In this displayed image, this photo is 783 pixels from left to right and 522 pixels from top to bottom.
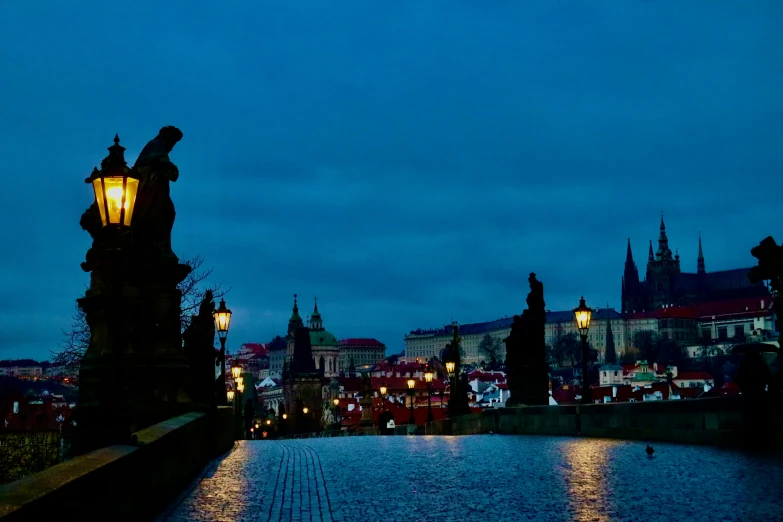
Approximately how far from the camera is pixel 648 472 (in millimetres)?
12141

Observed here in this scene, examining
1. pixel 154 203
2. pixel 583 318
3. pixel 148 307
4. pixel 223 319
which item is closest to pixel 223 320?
pixel 223 319

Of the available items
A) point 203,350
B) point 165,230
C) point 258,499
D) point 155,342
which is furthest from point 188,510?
point 203,350

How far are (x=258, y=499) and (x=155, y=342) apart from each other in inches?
164

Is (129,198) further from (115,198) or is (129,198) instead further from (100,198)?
(100,198)

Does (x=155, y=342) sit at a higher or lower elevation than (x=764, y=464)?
higher

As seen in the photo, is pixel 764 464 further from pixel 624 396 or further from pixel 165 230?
pixel 624 396

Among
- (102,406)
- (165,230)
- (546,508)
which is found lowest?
(546,508)

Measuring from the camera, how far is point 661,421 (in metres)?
18.9

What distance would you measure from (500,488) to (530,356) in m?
17.5

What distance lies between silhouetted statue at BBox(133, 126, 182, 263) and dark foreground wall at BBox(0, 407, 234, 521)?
2779 mm

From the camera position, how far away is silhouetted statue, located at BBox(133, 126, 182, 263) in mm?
14023

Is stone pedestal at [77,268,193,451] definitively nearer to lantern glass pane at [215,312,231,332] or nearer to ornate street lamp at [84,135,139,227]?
ornate street lamp at [84,135,139,227]

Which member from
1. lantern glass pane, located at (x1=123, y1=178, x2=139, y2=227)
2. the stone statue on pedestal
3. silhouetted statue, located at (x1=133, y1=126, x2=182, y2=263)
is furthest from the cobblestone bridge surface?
silhouetted statue, located at (x1=133, y1=126, x2=182, y2=263)

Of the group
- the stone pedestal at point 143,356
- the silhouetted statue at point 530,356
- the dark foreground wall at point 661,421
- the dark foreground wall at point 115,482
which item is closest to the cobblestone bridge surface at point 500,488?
the dark foreground wall at point 115,482
